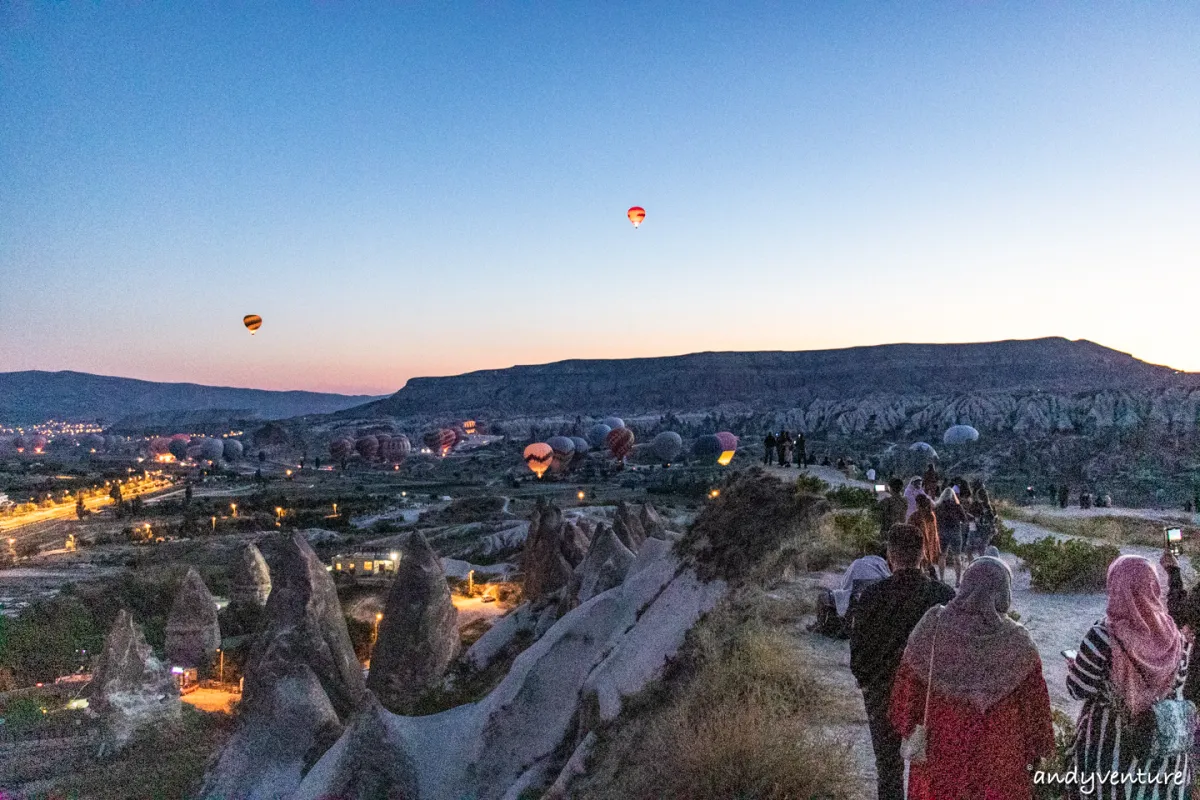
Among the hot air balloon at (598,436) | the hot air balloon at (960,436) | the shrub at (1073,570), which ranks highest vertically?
the shrub at (1073,570)

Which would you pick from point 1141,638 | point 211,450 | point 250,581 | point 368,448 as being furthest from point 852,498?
point 211,450

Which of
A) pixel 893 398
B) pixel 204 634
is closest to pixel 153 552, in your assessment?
pixel 204 634

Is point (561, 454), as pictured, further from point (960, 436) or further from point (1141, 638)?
point (1141, 638)

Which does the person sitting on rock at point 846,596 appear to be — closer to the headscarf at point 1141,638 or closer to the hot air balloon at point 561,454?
the headscarf at point 1141,638

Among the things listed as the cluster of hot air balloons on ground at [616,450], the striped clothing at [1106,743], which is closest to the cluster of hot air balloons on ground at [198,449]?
the cluster of hot air balloons on ground at [616,450]

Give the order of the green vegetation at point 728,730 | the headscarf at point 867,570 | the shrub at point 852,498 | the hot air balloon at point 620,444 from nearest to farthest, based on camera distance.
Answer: the green vegetation at point 728,730, the headscarf at point 867,570, the shrub at point 852,498, the hot air balloon at point 620,444
